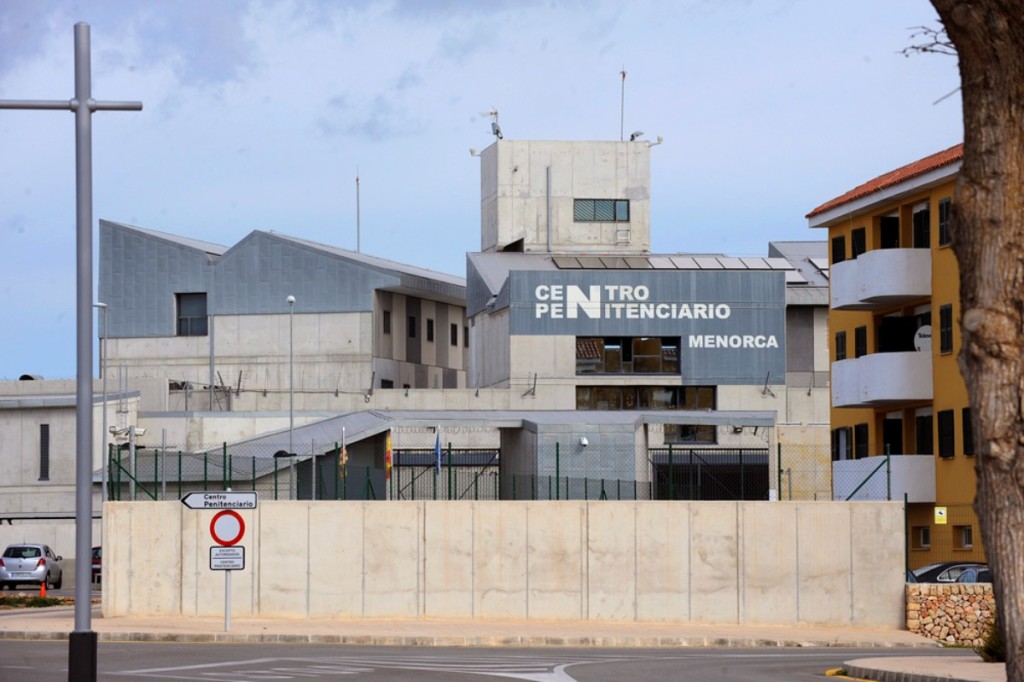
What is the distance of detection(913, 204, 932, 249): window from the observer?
51219mm

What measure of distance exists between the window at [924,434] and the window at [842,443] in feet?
14.3

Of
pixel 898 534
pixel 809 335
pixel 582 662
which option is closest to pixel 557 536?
pixel 898 534

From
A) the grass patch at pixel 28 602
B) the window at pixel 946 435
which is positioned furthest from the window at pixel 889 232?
the grass patch at pixel 28 602

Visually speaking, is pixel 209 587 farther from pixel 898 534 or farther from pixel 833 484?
pixel 833 484

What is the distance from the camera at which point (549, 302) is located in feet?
272

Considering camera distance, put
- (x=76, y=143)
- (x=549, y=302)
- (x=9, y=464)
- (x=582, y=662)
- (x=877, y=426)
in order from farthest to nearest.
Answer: (x=549, y=302) < (x=9, y=464) < (x=877, y=426) < (x=582, y=662) < (x=76, y=143)

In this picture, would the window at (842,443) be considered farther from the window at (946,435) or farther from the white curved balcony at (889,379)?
the window at (946,435)

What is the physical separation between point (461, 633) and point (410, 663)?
693 centimetres

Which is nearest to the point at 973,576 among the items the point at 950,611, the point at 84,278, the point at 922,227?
the point at 950,611

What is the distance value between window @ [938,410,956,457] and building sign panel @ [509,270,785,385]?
3296cm

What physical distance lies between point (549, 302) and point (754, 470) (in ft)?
46.2

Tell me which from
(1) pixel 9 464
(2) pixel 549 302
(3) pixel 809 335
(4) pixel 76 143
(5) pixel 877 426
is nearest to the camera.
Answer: (4) pixel 76 143

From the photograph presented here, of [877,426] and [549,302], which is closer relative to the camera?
[877,426]

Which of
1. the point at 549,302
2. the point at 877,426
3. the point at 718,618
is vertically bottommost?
the point at 718,618
